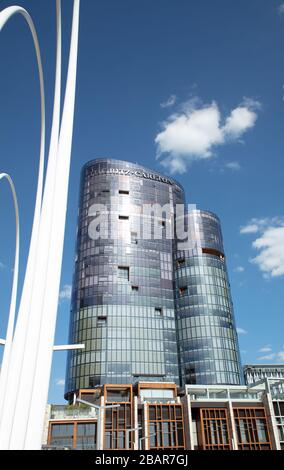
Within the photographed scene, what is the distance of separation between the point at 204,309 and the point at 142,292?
1983cm

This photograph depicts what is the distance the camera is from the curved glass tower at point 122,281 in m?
108

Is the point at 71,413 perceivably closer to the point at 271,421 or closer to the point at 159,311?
the point at 271,421

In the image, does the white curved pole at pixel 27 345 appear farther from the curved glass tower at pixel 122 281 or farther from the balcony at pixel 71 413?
the curved glass tower at pixel 122 281

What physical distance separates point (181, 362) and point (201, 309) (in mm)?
16606

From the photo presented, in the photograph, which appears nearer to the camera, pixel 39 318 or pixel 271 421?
pixel 39 318

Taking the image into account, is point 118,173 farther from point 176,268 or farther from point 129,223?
point 176,268

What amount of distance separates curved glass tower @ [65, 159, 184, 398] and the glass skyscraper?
0.29 m

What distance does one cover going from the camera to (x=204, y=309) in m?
115

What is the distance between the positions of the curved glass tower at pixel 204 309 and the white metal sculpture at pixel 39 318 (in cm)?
9950

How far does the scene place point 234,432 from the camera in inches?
2889

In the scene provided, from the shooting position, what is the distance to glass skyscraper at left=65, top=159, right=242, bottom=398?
10850 centimetres

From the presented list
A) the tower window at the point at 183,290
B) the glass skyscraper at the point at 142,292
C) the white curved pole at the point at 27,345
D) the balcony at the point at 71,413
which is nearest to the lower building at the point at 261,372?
the glass skyscraper at the point at 142,292

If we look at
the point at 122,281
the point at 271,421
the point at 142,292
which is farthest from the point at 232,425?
the point at 122,281

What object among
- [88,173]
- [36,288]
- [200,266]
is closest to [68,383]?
[200,266]
